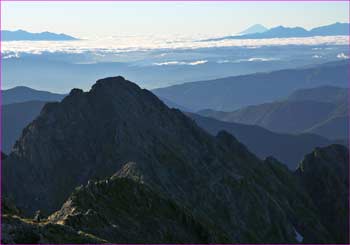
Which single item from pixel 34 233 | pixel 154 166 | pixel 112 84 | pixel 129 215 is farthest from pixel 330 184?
pixel 34 233

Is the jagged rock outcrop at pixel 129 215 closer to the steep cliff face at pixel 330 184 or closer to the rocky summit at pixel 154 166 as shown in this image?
the rocky summit at pixel 154 166

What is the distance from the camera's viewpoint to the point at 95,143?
400 ft

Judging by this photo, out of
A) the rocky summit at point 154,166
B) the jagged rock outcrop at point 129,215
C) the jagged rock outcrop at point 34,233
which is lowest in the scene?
the rocky summit at point 154,166

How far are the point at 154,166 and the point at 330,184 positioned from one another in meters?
56.8

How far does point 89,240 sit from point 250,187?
79.1 metres

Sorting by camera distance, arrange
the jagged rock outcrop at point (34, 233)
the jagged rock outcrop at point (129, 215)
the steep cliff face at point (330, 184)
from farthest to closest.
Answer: the steep cliff face at point (330, 184) < the jagged rock outcrop at point (129, 215) < the jagged rock outcrop at point (34, 233)

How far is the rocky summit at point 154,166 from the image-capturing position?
355ft

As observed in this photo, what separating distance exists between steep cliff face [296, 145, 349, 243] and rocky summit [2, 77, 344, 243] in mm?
2551

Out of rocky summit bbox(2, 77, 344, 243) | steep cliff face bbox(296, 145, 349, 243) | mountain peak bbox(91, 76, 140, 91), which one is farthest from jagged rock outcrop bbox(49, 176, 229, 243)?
steep cliff face bbox(296, 145, 349, 243)

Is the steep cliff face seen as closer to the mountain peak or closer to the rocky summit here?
the rocky summit

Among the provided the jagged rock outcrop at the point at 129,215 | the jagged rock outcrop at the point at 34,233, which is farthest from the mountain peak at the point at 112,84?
the jagged rock outcrop at the point at 34,233

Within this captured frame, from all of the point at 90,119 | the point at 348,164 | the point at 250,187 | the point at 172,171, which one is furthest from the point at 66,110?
the point at 348,164

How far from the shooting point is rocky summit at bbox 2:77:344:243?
108 meters

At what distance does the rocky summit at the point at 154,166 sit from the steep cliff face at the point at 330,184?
2551mm
